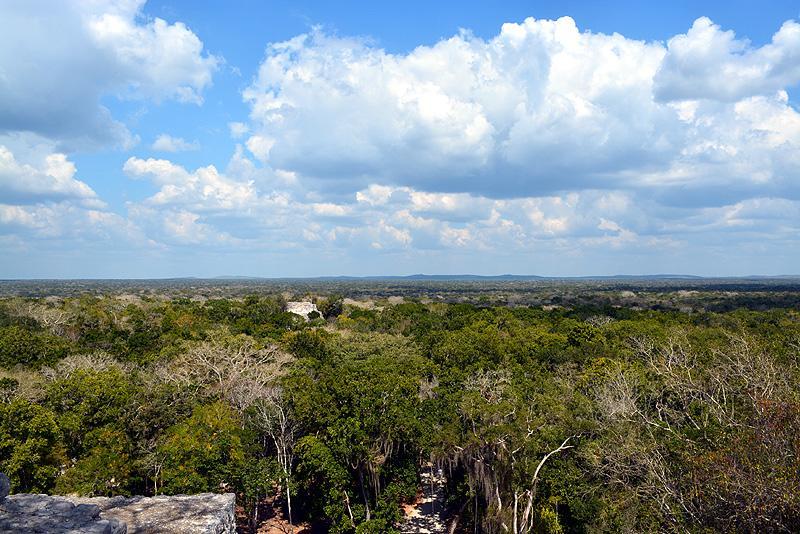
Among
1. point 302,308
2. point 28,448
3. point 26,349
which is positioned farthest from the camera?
point 302,308

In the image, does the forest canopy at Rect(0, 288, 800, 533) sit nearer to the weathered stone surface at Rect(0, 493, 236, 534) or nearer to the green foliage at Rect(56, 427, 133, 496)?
the green foliage at Rect(56, 427, 133, 496)

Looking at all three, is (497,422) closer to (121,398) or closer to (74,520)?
(74,520)

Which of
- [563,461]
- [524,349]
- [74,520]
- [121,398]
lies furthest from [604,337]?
[74,520]

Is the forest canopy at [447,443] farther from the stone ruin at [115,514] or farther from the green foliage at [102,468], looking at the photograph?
the stone ruin at [115,514]

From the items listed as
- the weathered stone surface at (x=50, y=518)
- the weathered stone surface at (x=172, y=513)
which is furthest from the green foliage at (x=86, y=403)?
the weathered stone surface at (x=50, y=518)

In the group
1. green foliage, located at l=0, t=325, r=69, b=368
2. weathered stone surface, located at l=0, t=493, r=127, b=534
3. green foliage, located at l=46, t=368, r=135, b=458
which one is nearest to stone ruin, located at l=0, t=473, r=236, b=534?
weathered stone surface, located at l=0, t=493, r=127, b=534

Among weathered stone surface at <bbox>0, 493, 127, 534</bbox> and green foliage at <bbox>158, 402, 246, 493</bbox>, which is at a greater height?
weathered stone surface at <bbox>0, 493, 127, 534</bbox>

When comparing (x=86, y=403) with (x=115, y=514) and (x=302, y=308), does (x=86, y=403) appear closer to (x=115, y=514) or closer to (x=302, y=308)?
(x=115, y=514)

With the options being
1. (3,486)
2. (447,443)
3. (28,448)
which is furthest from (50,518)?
(447,443)
